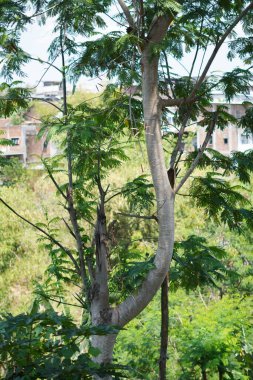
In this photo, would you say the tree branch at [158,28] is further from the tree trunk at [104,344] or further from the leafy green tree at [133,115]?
the tree trunk at [104,344]

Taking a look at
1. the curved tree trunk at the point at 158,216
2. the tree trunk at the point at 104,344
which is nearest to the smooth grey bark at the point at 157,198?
the curved tree trunk at the point at 158,216

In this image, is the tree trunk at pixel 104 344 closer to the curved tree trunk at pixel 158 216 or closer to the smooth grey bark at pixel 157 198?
the curved tree trunk at pixel 158 216

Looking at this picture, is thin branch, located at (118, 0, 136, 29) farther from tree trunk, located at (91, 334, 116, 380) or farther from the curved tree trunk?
tree trunk, located at (91, 334, 116, 380)

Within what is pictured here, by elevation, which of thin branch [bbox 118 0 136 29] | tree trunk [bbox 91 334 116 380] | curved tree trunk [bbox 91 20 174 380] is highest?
thin branch [bbox 118 0 136 29]

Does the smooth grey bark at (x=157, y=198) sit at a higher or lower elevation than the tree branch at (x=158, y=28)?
lower

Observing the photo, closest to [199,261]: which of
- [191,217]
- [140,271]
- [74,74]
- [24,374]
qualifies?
[140,271]

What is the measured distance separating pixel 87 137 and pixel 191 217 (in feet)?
30.4

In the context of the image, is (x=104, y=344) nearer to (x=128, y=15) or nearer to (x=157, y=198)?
(x=157, y=198)

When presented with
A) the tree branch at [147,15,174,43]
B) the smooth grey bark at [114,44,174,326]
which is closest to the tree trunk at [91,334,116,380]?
the smooth grey bark at [114,44,174,326]

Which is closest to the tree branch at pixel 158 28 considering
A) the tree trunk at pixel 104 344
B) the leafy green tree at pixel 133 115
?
the leafy green tree at pixel 133 115

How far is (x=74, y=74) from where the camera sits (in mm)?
3822

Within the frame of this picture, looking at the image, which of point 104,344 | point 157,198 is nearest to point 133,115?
point 157,198

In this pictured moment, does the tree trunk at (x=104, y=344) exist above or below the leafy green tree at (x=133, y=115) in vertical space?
below

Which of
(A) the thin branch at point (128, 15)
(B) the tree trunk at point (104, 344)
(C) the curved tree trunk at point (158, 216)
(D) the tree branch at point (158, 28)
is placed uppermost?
(A) the thin branch at point (128, 15)
